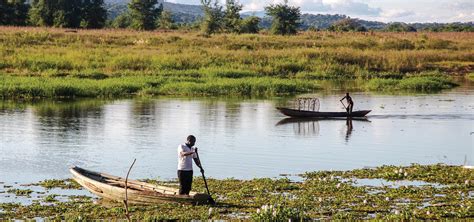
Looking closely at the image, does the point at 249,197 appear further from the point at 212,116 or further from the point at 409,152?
the point at 212,116

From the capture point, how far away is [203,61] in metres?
54.9

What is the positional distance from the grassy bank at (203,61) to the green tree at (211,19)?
32.9ft

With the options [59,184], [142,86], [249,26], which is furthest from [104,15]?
[59,184]

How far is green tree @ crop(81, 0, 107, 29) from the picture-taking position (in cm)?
8731

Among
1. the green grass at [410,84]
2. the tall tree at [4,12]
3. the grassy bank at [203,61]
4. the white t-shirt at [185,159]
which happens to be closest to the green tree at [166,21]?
the tall tree at [4,12]

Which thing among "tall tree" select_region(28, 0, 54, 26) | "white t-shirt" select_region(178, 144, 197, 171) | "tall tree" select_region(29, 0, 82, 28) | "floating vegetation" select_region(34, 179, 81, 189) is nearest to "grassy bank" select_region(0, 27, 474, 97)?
"tall tree" select_region(29, 0, 82, 28)

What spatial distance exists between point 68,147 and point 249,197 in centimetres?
1059

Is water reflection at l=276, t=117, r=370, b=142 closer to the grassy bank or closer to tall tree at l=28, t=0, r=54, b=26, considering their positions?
the grassy bank

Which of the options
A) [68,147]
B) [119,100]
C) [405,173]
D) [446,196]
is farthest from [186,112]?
[446,196]

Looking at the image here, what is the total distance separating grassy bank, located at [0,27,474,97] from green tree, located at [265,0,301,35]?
31.5 ft

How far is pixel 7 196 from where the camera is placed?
56.5ft

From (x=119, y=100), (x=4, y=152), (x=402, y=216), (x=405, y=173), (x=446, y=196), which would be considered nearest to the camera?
(x=402, y=216)

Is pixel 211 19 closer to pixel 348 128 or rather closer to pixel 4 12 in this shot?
pixel 4 12

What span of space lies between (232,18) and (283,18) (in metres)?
7.92
